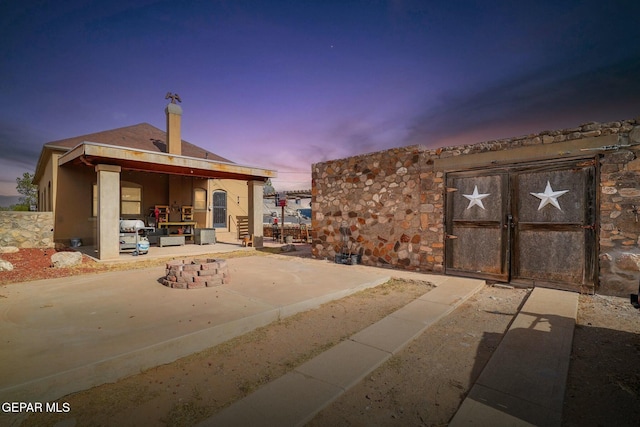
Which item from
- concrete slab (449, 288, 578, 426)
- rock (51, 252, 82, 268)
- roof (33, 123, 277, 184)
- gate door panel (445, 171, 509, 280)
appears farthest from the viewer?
roof (33, 123, 277, 184)

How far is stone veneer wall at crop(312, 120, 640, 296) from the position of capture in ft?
14.9

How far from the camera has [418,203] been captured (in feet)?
22.4

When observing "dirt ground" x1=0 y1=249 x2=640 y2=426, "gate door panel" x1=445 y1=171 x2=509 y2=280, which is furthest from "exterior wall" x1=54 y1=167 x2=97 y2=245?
"gate door panel" x1=445 y1=171 x2=509 y2=280

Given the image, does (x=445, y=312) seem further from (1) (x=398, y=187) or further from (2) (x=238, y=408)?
(1) (x=398, y=187)

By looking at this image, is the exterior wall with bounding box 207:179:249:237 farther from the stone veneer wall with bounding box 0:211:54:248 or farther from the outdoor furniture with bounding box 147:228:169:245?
the stone veneer wall with bounding box 0:211:54:248

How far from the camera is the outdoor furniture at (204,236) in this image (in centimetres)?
1209

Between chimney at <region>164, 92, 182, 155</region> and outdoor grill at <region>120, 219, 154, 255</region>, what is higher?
chimney at <region>164, 92, 182, 155</region>

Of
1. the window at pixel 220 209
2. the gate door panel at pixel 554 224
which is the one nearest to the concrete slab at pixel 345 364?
the gate door panel at pixel 554 224

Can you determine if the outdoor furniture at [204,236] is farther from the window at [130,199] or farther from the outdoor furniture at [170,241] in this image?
the window at [130,199]

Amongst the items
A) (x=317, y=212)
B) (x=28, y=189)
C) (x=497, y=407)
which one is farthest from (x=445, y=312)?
(x=28, y=189)

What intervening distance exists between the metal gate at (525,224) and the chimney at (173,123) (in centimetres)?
1267

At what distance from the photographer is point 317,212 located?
899 centimetres

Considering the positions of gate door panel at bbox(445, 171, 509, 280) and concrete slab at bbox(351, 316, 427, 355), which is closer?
concrete slab at bbox(351, 316, 427, 355)

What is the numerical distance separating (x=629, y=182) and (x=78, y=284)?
973 centimetres
